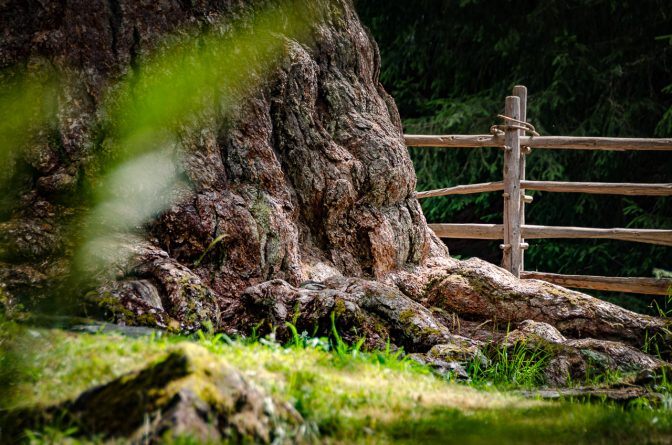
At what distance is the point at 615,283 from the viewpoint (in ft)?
25.5

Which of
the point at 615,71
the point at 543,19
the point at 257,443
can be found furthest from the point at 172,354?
the point at 543,19

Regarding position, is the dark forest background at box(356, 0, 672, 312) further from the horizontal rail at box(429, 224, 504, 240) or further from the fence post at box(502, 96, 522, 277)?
the fence post at box(502, 96, 522, 277)

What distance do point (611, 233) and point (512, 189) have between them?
3.58 ft

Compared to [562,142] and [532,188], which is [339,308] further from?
[562,142]

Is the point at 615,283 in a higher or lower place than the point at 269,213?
lower

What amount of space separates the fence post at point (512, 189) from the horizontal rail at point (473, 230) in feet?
0.58

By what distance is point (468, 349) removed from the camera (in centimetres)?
430

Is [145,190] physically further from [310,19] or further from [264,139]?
[310,19]

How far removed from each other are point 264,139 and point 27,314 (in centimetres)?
195

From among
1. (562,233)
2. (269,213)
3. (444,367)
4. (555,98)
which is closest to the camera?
(444,367)

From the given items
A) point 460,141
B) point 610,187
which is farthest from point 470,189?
point 610,187

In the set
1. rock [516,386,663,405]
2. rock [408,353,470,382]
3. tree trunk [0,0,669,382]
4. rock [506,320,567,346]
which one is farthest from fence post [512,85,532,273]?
rock [516,386,663,405]

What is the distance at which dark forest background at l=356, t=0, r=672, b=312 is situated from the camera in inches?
391

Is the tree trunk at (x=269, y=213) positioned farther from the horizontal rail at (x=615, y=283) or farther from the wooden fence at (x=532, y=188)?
the horizontal rail at (x=615, y=283)
